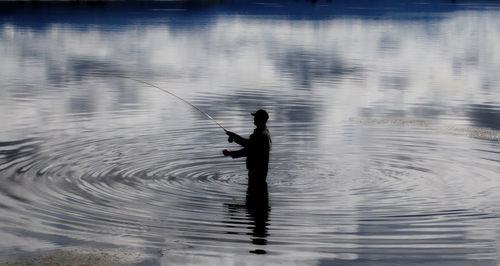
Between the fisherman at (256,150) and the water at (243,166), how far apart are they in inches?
14.0

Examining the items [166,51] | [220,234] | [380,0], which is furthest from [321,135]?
[380,0]

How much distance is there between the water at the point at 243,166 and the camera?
39.5 feet

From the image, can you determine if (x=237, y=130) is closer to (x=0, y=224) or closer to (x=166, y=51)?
(x=0, y=224)

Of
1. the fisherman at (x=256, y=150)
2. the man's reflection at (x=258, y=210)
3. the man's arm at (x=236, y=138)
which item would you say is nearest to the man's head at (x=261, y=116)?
the fisherman at (x=256, y=150)

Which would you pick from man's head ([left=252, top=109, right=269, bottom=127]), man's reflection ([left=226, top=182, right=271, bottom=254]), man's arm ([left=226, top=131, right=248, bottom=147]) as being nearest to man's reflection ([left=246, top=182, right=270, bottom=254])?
man's reflection ([left=226, top=182, right=271, bottom=254])

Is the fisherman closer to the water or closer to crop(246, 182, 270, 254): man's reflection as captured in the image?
crop(246, 182, 270, 254): man's reflection

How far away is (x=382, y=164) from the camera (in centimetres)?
→ 1781

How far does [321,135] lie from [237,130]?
1951 mm

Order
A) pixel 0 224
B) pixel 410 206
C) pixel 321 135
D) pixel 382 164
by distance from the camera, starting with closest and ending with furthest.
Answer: pixel 0 224 < pixel 410 206 < pixel 382 164 < pixel 321 135

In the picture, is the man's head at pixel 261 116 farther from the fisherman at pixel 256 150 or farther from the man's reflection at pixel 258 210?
the man's reflection at pixel 258 210

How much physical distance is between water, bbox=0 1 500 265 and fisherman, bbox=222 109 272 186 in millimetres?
356

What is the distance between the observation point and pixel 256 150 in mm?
14984

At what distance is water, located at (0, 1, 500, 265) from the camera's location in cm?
1203

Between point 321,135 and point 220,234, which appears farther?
point 321,135
